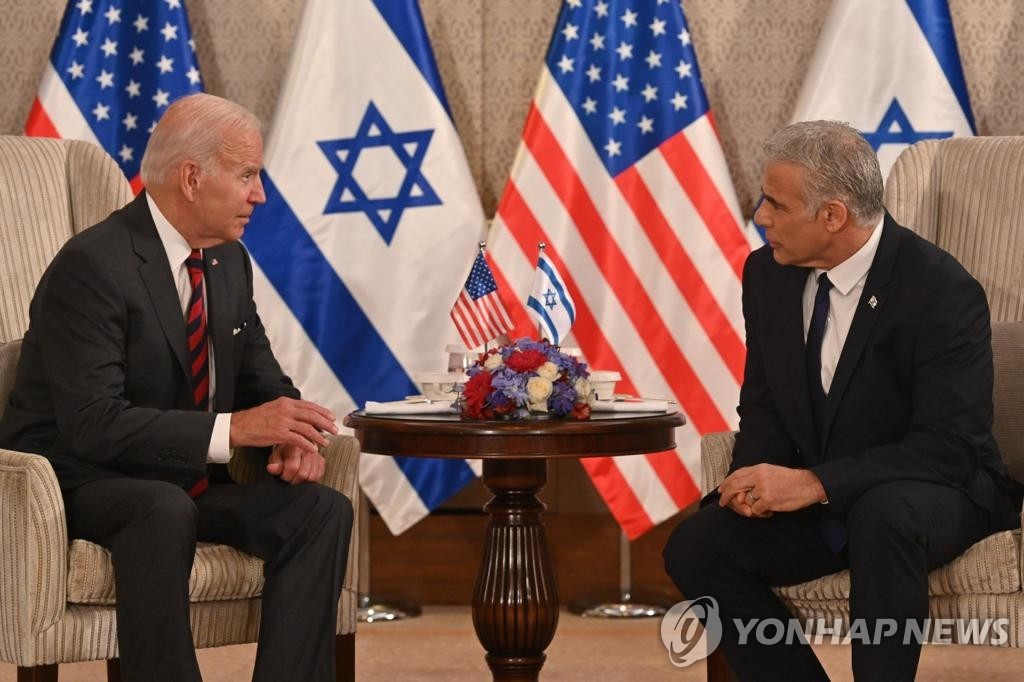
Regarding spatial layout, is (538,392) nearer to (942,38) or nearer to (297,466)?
(297,466)

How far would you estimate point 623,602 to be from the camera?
15.9 ft

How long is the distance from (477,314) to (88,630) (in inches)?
49.1

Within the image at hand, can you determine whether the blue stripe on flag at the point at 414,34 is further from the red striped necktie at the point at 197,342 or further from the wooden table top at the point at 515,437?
the wooden table top at the point at 515,437

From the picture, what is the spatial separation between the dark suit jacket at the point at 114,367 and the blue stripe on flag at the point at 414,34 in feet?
5.44

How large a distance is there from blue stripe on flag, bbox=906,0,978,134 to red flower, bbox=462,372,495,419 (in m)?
2.21

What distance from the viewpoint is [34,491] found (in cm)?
283

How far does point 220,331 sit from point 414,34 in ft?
5.89

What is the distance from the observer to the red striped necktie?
3166 millimetres

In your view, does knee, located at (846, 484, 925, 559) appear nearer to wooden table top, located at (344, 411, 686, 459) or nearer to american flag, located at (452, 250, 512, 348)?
wooden table top, located at (344, 411, 686, 459)

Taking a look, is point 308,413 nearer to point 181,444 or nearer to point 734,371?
point 181,444

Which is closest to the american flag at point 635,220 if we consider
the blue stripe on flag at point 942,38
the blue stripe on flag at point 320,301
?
the blue stripe on flag at point 320,301

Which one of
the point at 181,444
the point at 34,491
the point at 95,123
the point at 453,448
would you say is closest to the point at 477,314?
the point at 453,448

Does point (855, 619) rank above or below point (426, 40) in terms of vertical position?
below

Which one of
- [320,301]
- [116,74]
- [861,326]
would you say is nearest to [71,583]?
[861,326]
